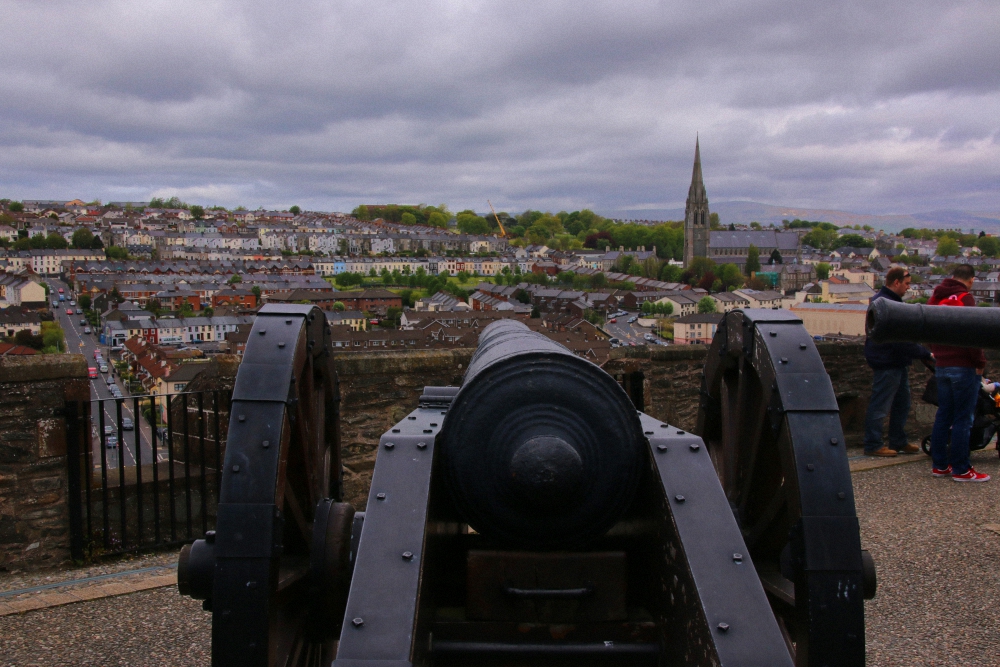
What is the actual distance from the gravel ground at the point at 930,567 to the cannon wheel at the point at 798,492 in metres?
0.86

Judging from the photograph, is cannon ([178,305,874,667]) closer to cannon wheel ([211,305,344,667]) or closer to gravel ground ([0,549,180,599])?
cannon wheel ([211,305,344,667])

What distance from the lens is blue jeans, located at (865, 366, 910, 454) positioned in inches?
215

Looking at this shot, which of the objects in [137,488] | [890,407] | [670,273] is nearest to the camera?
[137,488]

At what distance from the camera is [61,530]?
388 cm

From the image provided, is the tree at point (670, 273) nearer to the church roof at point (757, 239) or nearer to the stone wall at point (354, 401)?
the church roof at point (757, 239)

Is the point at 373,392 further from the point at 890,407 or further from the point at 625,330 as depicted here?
the point at 625,330

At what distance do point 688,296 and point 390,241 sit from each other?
229ft

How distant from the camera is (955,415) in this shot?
4.86 metres

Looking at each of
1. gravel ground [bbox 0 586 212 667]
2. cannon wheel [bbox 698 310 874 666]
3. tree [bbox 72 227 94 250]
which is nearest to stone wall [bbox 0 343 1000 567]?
gravel ground [bbox 0 586 212 667]

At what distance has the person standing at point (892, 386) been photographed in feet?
17.1

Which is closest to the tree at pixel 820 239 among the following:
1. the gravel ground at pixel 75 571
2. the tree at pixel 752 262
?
the tree at pixel 752 262

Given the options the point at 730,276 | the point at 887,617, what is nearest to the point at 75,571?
the point at 887,617

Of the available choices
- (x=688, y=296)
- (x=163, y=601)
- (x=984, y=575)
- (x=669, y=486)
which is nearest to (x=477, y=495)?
(x=669, y=486)

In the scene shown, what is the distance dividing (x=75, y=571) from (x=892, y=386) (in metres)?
4.85
